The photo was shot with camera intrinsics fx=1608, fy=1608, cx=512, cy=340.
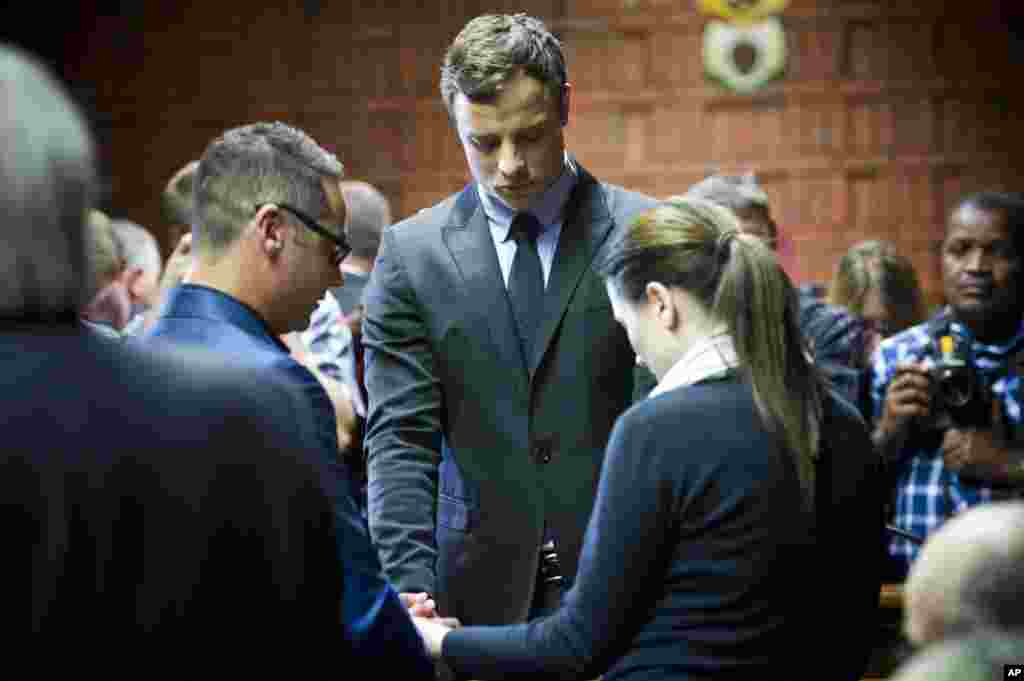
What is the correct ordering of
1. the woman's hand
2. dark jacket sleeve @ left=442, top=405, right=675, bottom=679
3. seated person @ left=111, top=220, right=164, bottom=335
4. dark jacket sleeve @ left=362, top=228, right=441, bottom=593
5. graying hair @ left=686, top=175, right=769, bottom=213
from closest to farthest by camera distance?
dark jacket sleeve @ left=442, top=405, right=675, bottom=679 → the woman's hand → dark jacket sleeve @ left=362, top=228, right=441, bottom=593 → graying hair @ left=686, top=175, right=769, bottom=213 → seated person @ left=111, top=220, right=164, bottom=335

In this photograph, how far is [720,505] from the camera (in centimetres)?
222

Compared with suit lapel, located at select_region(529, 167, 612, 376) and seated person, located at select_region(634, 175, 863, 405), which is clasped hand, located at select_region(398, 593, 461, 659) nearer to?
suit lapel, located at select_region(529, 167, 612, 376)

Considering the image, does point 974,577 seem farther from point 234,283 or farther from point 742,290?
point 234,283

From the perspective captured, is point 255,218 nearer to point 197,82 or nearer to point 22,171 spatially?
point 22,171

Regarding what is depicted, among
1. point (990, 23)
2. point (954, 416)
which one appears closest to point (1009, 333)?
point (954, 416)

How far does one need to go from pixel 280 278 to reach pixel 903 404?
7.39 feet

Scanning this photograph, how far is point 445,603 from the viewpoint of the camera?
3104 millimetres

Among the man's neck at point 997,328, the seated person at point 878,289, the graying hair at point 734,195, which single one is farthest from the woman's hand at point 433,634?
the seated person at point 878,289

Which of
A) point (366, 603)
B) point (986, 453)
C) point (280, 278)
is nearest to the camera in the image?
point (366, 603)

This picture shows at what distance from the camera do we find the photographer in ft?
13.2

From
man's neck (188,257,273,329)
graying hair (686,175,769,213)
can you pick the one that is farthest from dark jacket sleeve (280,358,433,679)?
graying hair (686,175,769,213)

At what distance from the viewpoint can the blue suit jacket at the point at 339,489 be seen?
2.08m

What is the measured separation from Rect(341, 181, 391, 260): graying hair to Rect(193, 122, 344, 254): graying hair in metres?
2.44

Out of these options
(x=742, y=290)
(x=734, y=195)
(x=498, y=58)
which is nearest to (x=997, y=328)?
(x=734, y=195)
